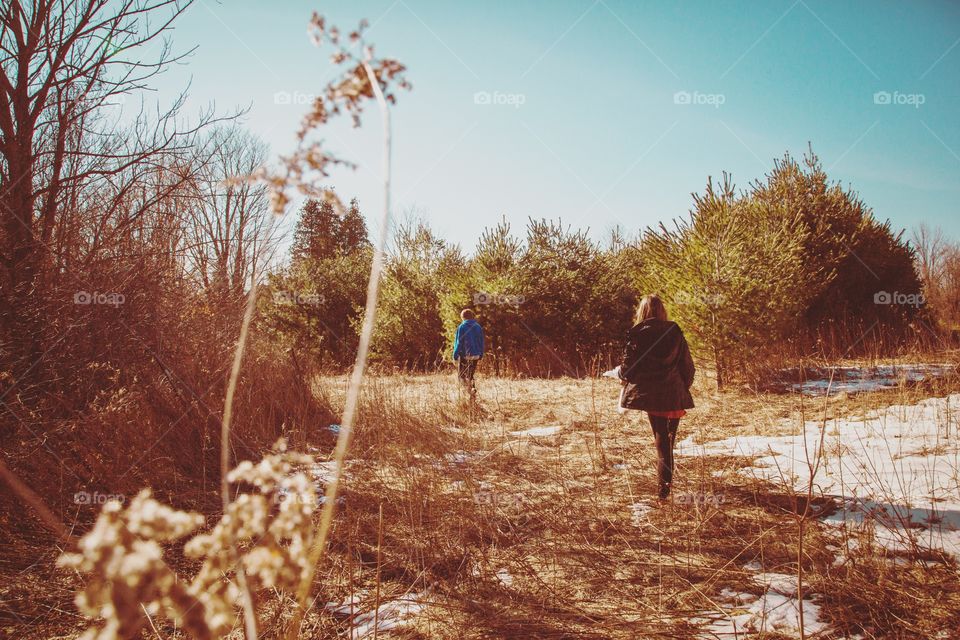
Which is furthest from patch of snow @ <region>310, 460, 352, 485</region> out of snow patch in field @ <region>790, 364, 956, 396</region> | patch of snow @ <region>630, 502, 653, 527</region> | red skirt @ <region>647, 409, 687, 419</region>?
snow patch in field @ <region>790, 364, 956, 396</region>

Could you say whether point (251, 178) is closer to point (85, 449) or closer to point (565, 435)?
point (85, 449)

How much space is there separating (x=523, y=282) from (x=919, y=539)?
1181 cm

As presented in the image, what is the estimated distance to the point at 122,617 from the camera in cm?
62

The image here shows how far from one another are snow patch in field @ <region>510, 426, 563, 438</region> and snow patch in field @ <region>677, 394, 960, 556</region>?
1.83 m

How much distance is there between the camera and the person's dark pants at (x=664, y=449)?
442cm

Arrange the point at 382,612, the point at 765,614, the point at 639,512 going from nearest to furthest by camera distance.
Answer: the point at 765,614, the point at 382,612, the point at 639,512

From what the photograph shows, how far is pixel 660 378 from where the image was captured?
4.59m

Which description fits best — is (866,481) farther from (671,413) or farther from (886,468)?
(671,413)
